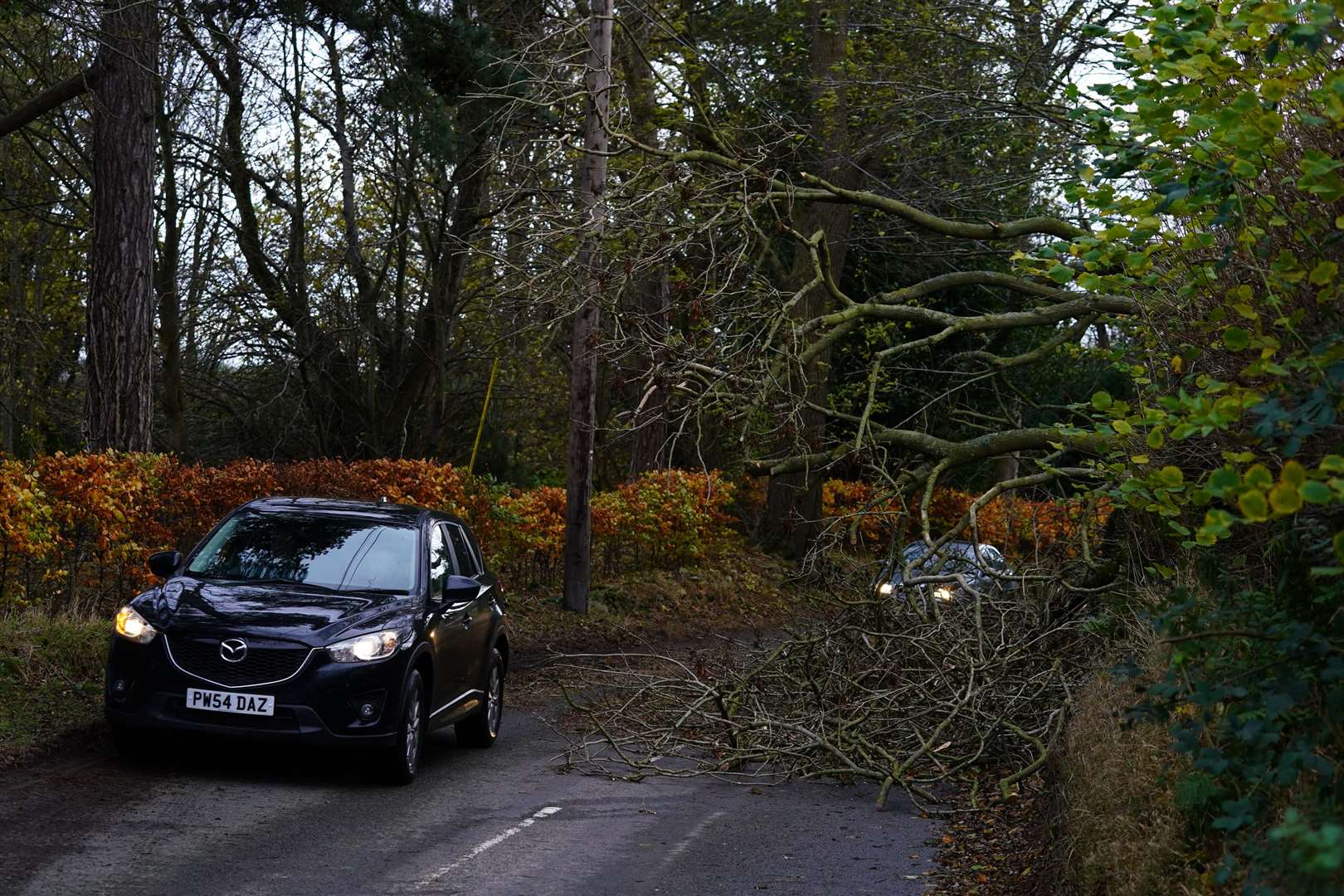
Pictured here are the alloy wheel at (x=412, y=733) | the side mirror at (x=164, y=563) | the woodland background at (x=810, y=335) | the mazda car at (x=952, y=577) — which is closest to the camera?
the woodland background at (x=810, y=335)

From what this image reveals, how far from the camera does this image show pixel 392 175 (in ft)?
91.6

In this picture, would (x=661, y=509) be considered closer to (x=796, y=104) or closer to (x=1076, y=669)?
(x=796, y=104)

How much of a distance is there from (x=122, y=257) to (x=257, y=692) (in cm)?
885

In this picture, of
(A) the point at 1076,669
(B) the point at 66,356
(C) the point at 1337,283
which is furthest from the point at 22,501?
(B) the point at 66,356

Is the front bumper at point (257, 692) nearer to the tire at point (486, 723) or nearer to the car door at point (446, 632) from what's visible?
the car door at point (446, 632)

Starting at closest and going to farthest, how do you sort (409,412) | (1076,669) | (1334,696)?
(1334,696) < (1076,669) < (409,412)

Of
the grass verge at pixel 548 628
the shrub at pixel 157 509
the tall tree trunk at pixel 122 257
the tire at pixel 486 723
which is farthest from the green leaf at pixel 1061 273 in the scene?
the tall tree trunk at pixel 122 257

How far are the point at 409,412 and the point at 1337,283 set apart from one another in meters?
25.4

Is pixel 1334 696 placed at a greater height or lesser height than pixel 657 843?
greater

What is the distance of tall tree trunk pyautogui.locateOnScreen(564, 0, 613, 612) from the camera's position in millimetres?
19188

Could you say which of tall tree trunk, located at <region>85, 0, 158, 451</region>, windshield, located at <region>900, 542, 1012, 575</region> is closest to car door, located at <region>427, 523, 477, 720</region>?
windshield, located at <region>900, 542, 1012, 575</region>

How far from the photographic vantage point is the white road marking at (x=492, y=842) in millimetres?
7589

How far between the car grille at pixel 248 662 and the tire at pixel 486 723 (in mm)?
2550

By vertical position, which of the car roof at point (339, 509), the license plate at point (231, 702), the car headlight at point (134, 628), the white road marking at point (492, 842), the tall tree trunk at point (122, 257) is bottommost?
the white road marking at point (492, 842)
